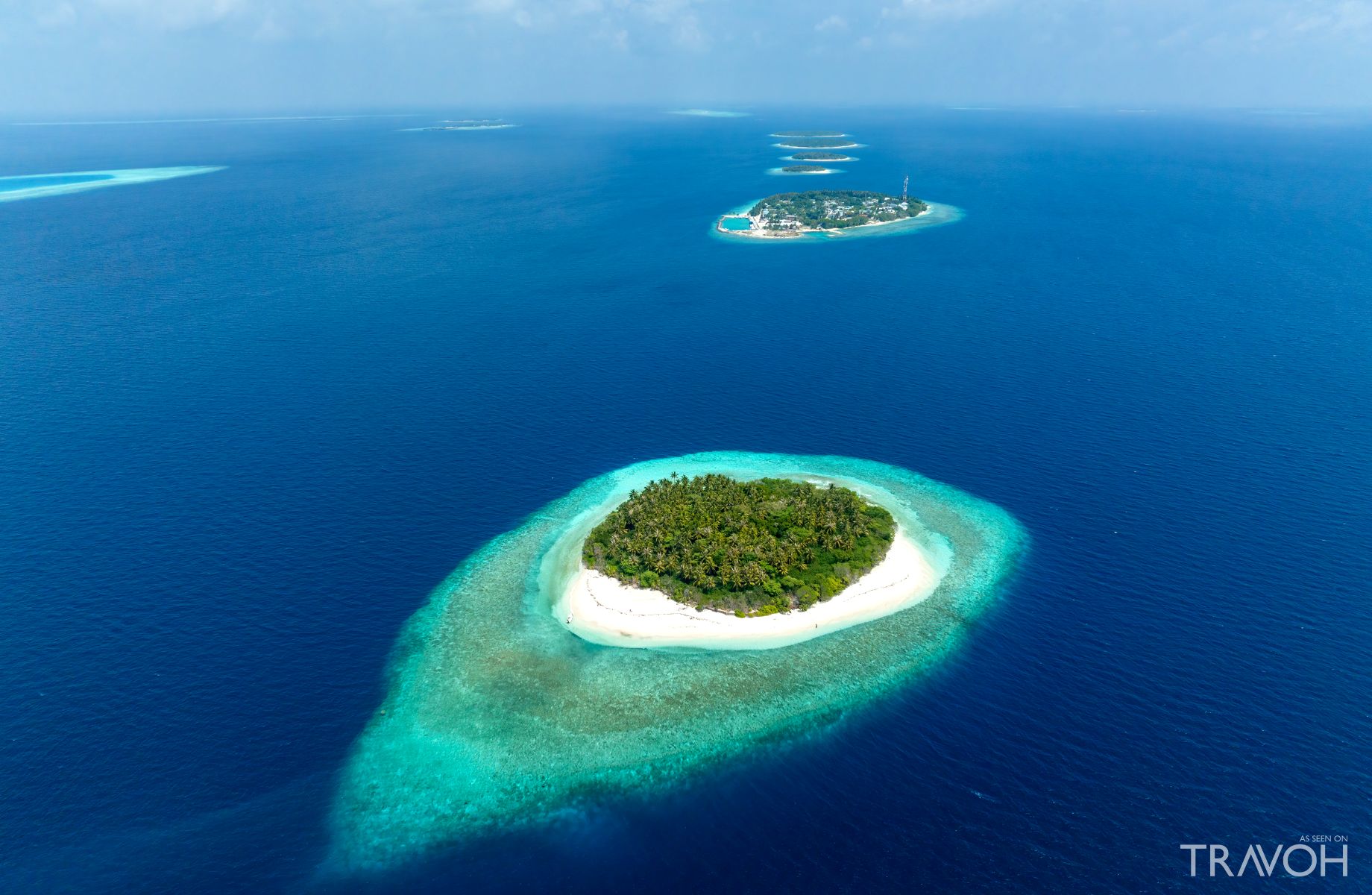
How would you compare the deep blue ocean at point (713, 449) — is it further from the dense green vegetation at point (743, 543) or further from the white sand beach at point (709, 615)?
the dense green vegetation at point (743, 543)

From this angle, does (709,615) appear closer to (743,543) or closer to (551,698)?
(743,543)

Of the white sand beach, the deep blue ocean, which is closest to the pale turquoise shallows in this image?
the white sand beach

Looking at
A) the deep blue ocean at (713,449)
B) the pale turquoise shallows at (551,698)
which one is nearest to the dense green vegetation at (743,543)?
the pale turquoise shallows at (551,698)

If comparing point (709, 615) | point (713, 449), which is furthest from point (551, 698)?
point (713, 449)

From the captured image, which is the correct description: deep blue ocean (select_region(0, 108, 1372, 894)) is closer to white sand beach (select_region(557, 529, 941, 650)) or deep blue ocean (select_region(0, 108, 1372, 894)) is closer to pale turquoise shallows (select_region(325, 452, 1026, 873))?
pale turquoise shallows (select_region(325, 452, 1026, 873))

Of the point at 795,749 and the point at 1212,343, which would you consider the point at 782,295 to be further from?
the point at 795,749

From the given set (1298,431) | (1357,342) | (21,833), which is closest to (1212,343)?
(1357,342)
